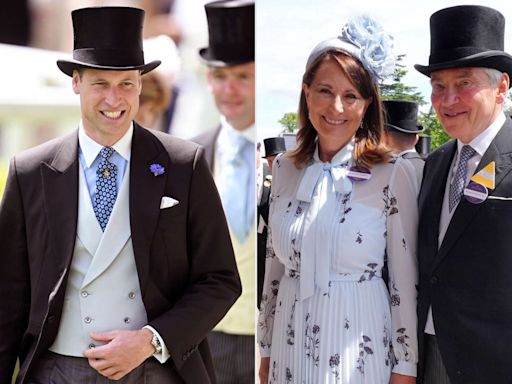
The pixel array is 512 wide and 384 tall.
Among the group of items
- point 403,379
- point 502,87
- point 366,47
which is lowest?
point 403,379

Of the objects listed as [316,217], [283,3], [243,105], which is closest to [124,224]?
[316,217]

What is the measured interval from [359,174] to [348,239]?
24cm

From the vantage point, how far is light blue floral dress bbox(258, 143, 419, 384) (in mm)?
2418

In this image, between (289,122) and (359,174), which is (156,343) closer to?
(359,174)

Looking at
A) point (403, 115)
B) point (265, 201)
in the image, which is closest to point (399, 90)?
point (403, 115)

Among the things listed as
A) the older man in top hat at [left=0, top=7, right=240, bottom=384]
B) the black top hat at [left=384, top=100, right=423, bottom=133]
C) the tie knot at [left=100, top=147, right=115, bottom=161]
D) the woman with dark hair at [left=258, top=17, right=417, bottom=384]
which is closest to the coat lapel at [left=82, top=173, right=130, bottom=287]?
the older man in top hat at [left=0, top=7, right=240, bottom=384]

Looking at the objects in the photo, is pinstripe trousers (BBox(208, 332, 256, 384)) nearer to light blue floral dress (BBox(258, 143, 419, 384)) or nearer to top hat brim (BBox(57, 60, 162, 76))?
light blue floral dress (BBox(258, 143, 419, 384))

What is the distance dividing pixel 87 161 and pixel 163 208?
0.29 metres

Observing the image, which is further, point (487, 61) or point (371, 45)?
point (371, 45)

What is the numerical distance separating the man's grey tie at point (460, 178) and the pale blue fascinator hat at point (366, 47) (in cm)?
41

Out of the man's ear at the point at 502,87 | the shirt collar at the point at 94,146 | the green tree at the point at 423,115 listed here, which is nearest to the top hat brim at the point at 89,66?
the shirt collar at the point at 94,146


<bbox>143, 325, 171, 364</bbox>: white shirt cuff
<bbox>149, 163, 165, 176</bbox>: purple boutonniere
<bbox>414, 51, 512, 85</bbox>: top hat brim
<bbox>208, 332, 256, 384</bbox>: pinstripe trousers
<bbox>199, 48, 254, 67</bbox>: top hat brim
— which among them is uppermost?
<bbox>414, 51, 512, 85</bbox>: top hat brim

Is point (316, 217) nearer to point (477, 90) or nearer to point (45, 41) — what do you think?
point (477, 90)

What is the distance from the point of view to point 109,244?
217 centimetres
